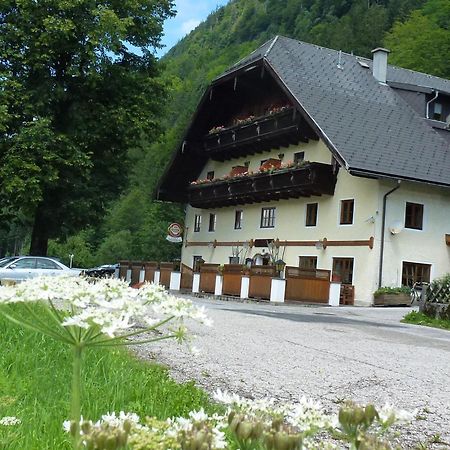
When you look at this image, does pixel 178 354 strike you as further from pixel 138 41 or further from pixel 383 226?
pixel 138 41

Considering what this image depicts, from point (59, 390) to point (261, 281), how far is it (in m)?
22.0

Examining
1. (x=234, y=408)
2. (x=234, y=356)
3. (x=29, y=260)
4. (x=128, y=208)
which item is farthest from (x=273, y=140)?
(x=128, y=208)

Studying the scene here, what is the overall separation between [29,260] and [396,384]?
18815 millimetres

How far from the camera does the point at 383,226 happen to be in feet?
89.3

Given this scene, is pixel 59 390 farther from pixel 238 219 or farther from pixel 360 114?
pixel 238 219

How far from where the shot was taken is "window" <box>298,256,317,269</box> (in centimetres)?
3025

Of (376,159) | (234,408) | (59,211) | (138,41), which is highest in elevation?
(138,41)

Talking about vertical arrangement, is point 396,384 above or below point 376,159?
below

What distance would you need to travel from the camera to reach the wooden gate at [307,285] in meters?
26.0

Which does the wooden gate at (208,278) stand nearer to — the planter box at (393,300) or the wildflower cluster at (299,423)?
the planter box at (393,300)

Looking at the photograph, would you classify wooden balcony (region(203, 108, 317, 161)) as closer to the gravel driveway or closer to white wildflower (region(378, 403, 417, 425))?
the gravel driveway

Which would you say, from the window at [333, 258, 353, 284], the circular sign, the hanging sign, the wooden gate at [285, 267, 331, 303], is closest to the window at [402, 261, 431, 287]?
the window at [333, 258, 353, 284]

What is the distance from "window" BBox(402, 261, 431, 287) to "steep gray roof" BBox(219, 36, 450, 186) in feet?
11.2

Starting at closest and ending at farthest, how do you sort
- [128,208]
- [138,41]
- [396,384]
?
[396,384], [138,41], [128,208]
